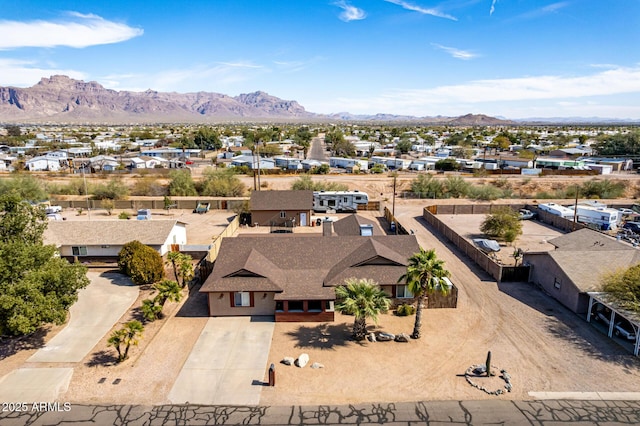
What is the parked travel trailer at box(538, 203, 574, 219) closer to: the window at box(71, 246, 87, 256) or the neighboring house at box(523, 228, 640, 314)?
the neighboring house at box(523, 228, 640, 314)

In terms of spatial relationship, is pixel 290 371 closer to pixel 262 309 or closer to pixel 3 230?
pixel 262 309

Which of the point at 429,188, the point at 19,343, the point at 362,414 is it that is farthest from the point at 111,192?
the point at 362,414

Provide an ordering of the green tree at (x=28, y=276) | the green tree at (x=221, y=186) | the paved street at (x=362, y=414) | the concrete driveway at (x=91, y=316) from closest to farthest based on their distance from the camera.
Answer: the paved street at (x=362, y=414) < the green tree at (x=28, y=276) < the concrete driveway at (x=91, y=316) < the green tree at (x=221, y=186)

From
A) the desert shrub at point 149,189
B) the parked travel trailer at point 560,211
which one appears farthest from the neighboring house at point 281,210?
the parked travel trailer at point 560,211

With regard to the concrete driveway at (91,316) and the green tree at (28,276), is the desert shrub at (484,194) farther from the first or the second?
the green tree at (28,276)

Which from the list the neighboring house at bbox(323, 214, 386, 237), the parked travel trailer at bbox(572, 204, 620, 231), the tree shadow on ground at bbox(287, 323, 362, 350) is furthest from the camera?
the parked travel trailer at bbox(572, 204, 620, 231)

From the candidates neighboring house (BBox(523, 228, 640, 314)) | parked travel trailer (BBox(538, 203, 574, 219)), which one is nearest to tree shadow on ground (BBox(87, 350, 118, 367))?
neighboring house (BBox(523, 228, 640, 314))

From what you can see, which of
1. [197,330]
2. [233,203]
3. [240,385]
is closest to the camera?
[240,385]

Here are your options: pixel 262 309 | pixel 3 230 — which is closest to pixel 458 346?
pixel 262 309
